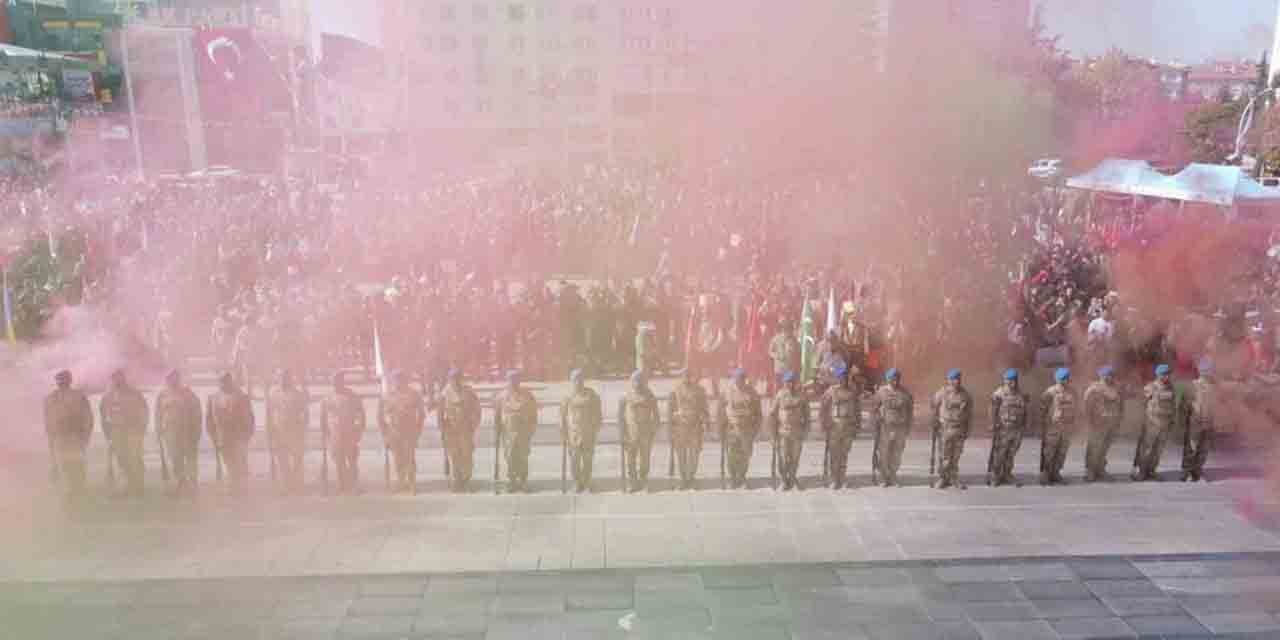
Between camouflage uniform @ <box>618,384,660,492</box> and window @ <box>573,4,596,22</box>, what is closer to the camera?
window @ <box>573,4,596,22</box>

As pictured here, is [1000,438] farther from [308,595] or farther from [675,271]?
[675,271]

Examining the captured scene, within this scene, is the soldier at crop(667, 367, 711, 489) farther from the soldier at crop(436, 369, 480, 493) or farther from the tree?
the tree

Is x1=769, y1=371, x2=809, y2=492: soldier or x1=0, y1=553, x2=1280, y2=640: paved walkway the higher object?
x1=769, y1=371, x2=809, y2=492: soldier

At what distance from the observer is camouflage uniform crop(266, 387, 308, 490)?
6.79m

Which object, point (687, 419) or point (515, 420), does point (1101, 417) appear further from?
point (515, 420)

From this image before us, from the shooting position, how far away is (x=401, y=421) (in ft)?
22.3

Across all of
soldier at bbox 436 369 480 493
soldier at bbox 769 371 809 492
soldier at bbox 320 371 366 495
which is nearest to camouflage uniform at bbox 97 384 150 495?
soldier at bbox 320 371 366 495

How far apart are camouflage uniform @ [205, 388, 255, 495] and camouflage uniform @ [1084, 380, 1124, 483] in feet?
21.1

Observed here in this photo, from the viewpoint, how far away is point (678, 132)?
700 centimetres

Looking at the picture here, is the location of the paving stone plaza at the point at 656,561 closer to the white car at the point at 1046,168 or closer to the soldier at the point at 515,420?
the soldier at the point at 515,420

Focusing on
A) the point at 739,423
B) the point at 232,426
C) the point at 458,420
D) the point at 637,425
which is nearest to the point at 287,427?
the point at 232,426

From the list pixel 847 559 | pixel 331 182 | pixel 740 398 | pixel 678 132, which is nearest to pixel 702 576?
pixel 847 559

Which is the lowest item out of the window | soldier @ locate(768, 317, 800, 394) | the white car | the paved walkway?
the paved walkway

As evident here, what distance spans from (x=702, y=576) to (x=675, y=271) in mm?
6903
